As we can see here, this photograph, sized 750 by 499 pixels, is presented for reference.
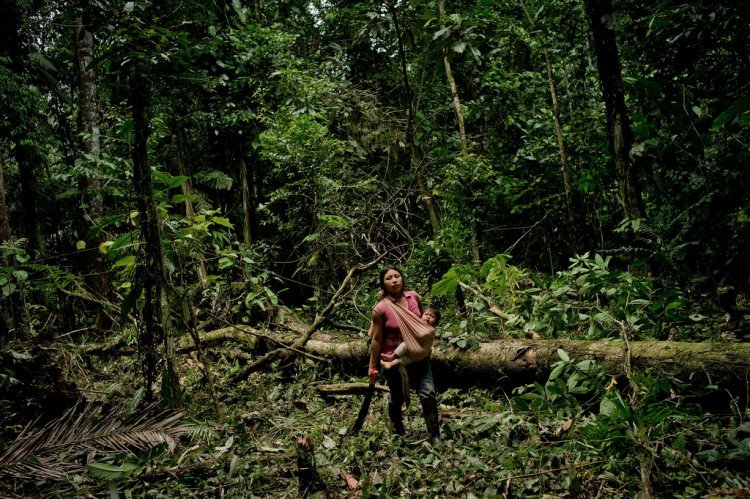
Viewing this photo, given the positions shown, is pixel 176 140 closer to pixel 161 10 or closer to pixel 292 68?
pixel 292 68

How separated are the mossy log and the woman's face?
1.53 meters

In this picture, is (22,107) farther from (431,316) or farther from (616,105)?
(616,105)

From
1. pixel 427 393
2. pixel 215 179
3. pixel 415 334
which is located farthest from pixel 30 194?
pixel 427 393

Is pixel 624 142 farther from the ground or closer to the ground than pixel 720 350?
farther from the ground

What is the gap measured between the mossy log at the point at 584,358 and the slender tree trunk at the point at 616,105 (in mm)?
1366

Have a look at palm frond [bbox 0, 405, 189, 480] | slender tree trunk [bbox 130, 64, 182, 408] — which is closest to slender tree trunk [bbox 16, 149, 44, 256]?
slender tree trunk [bbox 130, 64, 182, 408]

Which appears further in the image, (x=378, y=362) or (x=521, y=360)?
(x=521, y=360)

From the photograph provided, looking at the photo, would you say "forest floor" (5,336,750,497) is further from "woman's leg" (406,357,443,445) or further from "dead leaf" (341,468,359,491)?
"woman's leg" (406,357,443,445)

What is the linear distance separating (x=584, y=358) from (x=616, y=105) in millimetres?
2459

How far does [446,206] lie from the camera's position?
802cm

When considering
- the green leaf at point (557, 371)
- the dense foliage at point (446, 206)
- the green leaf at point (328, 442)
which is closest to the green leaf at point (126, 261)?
the dense foliage at point (446, 206)

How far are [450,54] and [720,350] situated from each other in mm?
4612

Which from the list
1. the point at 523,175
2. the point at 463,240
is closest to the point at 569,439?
the point at 463,240

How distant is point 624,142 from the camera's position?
4504mm
